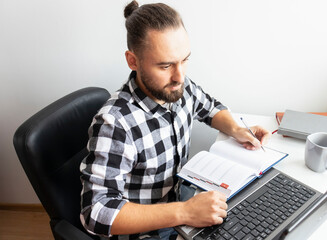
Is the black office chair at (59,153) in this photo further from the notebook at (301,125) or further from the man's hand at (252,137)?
the notebook at (301,125)

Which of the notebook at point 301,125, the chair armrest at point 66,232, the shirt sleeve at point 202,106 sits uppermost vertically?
the shirt sleeve at point 202,106

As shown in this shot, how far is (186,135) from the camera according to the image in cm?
107

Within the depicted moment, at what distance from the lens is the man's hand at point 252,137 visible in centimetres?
100

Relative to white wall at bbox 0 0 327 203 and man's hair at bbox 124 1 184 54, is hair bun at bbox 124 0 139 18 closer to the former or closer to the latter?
man's hair at bbox 124 1 184 54

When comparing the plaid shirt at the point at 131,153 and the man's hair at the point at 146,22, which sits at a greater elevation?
the man's hair at the point at 146,22

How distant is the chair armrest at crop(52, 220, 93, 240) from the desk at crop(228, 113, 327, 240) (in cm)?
60

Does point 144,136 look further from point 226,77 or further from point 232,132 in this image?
point 226,77

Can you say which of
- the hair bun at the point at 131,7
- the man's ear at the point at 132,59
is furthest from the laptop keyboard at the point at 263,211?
the hair bun at the point at 131,7

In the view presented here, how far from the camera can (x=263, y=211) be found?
757 mm

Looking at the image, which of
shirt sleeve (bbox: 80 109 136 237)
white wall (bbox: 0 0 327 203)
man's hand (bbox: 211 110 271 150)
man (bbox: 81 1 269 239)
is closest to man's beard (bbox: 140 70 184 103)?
man (bbox: 81 1 269 239)

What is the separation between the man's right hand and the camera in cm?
71

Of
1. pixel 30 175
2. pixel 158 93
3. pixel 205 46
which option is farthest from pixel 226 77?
pixel 30 175

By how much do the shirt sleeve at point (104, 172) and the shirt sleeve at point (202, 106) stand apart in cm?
42

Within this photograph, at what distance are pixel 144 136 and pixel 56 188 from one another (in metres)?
0.31
